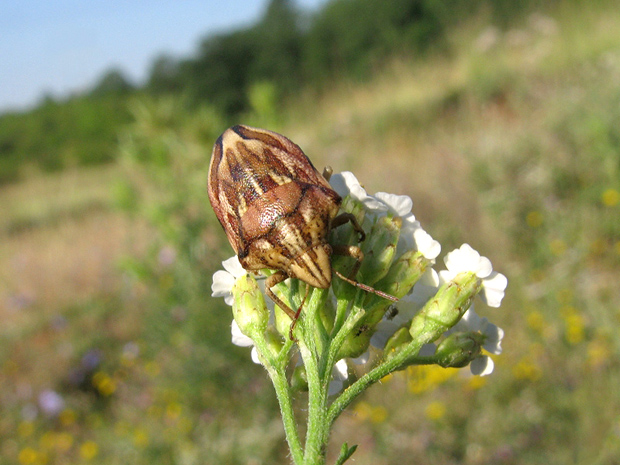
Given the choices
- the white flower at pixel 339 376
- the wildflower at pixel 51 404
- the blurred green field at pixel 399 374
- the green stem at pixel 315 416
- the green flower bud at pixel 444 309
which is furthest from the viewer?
the wildflower at pixel 51 404

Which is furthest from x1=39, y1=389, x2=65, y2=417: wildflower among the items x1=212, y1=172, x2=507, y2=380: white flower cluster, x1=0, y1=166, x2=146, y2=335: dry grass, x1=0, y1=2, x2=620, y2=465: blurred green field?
x1=212, y1=172, x2=507, y2=380: white flower cluster

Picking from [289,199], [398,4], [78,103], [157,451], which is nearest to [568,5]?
[398,4]

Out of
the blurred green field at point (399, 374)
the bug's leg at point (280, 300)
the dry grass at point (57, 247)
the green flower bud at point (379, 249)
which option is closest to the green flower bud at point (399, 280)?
the green flower bud at point (379, 249)

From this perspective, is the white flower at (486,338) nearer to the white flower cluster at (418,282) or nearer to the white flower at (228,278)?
the white flower cluster at (418,282)

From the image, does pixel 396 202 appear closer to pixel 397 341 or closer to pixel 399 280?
pixel 399 280

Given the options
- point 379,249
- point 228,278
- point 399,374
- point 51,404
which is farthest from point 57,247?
point 379,249
